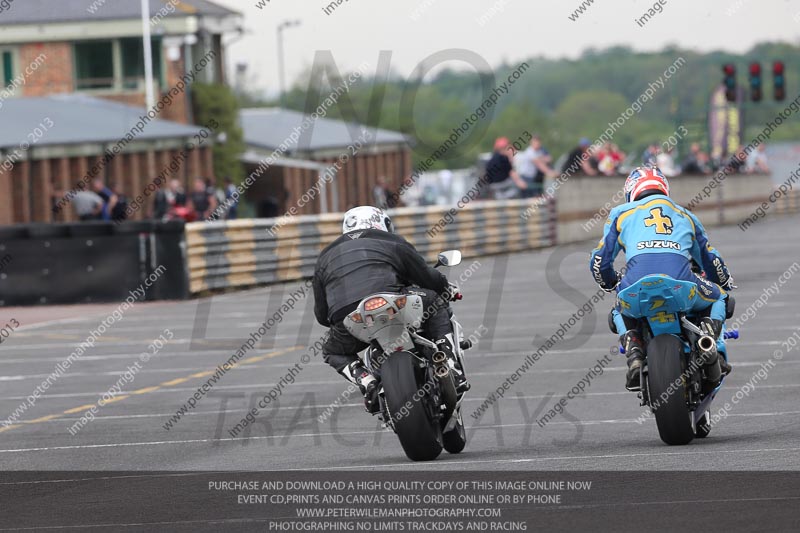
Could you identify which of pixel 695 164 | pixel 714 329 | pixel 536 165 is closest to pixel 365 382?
Result: pixel 714 329

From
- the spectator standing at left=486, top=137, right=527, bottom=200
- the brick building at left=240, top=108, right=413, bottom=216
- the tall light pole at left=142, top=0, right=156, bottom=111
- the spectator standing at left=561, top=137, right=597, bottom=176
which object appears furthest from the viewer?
the brick building at left=240, top=108, right=413, bottom=216

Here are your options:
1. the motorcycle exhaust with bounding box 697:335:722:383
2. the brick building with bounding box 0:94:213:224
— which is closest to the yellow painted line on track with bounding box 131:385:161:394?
the motorcycle exhaust with bounding box 697:335:722:383

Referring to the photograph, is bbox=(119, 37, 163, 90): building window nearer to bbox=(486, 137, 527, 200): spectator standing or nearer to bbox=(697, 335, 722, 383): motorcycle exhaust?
bbox=(486, 137, 527, 200): spectator standing

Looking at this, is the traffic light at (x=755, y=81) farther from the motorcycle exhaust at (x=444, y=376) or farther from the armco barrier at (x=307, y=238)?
the motorcycle exhaust at (x=444, y=376)

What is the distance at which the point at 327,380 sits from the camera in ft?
48.1

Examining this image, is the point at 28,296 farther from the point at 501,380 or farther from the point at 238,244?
the point at 501,380

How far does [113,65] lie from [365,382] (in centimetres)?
4198

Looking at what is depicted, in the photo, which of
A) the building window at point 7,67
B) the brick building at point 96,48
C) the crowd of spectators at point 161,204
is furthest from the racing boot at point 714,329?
the building window at point 7,67

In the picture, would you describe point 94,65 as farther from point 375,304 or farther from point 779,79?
point 375,304

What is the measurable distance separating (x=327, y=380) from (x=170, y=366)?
8.51 ft

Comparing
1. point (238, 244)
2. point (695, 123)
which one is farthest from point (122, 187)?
point (695, 123)

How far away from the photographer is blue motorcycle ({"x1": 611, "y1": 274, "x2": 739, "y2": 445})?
9148 mm

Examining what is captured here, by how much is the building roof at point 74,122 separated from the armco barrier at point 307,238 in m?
9.13

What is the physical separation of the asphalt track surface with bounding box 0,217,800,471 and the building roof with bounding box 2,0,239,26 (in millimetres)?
27540
